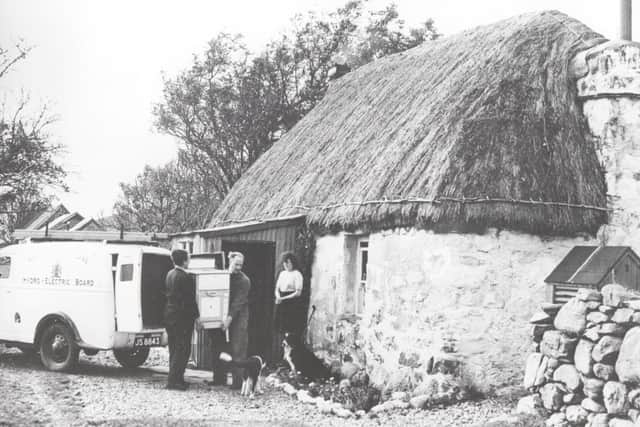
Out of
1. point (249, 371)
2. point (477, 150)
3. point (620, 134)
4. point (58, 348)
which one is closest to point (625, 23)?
point (620, 134)

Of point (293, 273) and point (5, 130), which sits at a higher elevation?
point (5, 130)

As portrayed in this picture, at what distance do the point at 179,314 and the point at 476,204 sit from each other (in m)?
4.32

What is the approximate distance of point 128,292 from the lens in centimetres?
1137

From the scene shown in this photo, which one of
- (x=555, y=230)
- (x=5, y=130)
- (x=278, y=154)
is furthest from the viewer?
(x=5, y=130)

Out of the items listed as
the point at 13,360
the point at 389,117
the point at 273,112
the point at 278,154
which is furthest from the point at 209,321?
the point at 273,112

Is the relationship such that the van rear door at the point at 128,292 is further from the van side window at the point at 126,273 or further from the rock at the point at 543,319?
the rock at the point at 543,319

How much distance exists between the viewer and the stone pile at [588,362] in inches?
299

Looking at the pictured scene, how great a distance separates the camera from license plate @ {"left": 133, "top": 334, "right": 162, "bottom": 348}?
1152cm

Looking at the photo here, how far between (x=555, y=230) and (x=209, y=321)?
5.08 metres

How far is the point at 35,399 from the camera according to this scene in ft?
31.9

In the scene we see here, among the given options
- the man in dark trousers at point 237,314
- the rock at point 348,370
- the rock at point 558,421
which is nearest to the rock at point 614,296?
the rock at point 558,421

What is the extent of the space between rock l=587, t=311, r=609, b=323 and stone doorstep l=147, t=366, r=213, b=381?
6174mm

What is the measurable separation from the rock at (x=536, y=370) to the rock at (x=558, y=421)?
1.59 feet

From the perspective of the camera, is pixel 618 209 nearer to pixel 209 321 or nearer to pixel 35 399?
pixel 209 321
